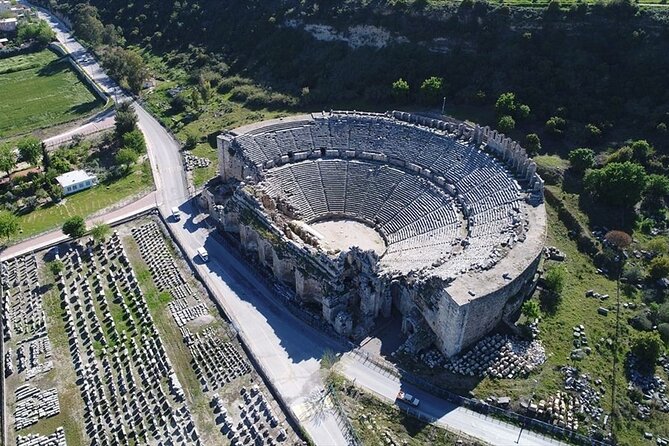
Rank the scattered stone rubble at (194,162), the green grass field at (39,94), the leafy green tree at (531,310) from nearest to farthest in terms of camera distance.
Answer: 1. the leafy green tree at (531,310)
2. the scattered stone rubble at (194,162)
3. the green grass field at (39,94)

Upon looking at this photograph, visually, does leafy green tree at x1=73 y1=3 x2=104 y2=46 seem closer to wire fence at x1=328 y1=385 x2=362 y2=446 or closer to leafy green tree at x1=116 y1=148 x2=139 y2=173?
leafy green tree at x1=116 y1=148 x2=139 y2=173

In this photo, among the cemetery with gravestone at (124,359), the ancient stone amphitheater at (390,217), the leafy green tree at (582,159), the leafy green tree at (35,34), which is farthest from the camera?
the leafy green tree at (35,34)

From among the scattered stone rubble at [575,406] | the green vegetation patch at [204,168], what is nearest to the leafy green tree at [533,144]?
the scattered stone rubble at [575,406]

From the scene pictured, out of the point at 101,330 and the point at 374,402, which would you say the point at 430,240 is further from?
the point at 101,330

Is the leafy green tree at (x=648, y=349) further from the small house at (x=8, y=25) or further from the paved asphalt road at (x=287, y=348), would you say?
the small house at (x=8, y=25)

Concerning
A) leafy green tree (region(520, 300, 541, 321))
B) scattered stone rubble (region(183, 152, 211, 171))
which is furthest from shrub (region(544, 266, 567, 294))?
scattered stone rubble (region(183, 152, 211, 171))

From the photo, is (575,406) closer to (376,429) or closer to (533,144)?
(376,429)

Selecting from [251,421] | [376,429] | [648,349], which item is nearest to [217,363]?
[251,421]
